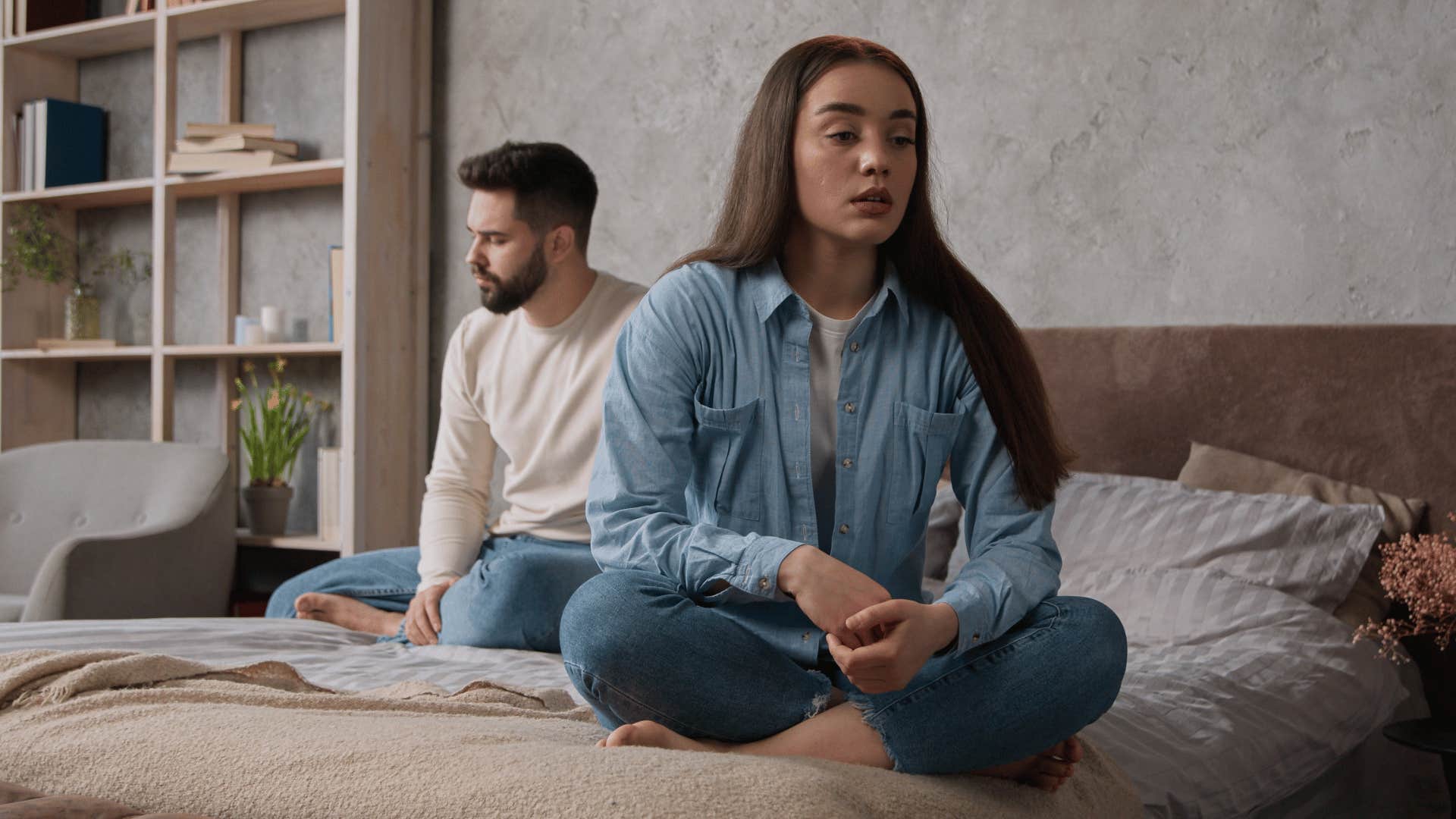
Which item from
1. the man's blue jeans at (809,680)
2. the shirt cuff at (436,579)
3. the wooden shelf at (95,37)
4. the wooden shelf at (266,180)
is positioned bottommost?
the shirt cuff at (436,579)

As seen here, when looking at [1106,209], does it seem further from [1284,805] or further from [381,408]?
[381,408]

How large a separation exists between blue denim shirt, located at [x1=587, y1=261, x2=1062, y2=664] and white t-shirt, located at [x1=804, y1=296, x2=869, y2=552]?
2 centimetres

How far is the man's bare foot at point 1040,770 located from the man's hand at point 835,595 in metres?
0.24

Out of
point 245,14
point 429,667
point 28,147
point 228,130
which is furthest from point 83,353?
point 429,667

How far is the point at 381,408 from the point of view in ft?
12.1

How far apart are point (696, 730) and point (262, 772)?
1.40 ft

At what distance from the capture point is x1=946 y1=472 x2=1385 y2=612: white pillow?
2299mm

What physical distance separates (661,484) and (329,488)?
2575 mm

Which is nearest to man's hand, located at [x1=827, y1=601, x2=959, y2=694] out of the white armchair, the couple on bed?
the couple on bed

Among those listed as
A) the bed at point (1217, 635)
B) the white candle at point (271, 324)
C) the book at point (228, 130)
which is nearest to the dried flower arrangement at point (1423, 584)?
the bed at point (1217, 635)

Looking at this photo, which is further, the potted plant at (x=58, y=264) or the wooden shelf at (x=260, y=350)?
the potted plant at (x=58, y=264)

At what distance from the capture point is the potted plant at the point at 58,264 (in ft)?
13.7

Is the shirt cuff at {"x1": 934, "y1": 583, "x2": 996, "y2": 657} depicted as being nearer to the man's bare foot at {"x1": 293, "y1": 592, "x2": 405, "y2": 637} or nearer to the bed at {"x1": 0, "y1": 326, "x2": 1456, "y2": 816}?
the bed at {"x1": 0, "y1": 326, "x2": 1456, "y2": 816}

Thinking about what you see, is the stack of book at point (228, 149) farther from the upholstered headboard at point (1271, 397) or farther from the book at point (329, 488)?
the upholstered headboard at point (1271, 397)
